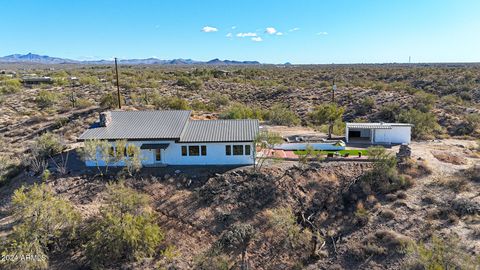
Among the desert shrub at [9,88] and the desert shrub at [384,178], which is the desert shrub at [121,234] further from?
the desert shrub at [9,88]

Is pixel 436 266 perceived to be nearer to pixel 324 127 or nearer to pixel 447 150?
pixel 447 150

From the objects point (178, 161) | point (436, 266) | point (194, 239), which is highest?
point (178, 161)

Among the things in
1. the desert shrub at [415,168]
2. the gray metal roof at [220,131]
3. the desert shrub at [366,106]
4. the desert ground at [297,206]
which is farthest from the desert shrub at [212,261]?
the desert shrub at [366,106]

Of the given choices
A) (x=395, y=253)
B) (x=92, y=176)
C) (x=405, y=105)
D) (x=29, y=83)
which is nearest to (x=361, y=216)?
(x=395, y=253)

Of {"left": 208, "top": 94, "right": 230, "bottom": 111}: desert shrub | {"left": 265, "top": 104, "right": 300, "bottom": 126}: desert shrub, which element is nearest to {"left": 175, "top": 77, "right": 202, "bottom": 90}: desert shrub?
{"left": 208, "top": 94, "right": 230, "bottom": 111}: desert shrub

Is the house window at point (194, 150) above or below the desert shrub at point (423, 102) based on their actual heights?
below

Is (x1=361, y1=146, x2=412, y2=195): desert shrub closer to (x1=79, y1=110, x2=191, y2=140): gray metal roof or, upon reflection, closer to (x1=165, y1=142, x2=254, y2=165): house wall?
(x1=165, y1=142, x2=254, y2=165): house wall
